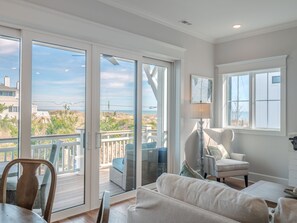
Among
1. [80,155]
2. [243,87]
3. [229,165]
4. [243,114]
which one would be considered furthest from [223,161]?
[80,155]

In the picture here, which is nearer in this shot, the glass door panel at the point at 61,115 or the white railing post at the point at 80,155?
the glass door panel at the point at 61,115

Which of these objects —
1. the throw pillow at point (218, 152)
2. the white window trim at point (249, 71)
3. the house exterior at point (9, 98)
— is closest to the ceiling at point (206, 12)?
the white window trim at point (249, 71)

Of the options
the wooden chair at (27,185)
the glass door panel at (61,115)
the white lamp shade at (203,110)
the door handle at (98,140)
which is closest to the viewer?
the wooden chair at (27,185)

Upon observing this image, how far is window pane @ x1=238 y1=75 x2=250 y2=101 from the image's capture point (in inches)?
189

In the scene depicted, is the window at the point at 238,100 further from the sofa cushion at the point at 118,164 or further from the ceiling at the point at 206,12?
the sofa cushion at the point at 118,164

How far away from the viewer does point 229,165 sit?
4023 millimetres

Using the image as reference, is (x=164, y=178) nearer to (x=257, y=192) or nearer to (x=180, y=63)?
(x=257, y=192)

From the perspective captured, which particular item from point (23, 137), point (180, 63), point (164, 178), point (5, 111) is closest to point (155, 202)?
point (164, 178)

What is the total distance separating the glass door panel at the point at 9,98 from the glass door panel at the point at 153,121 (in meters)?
1.88

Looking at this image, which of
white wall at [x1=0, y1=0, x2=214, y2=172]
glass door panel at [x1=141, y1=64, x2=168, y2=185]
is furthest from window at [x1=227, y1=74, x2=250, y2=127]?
glass door panel at [x1=141, y1=64, x2=168, y2=185]

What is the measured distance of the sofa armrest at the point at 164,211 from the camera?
1322mm

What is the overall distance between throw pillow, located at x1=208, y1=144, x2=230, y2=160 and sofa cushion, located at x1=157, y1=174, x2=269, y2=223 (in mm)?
2793

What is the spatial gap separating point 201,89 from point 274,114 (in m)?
1.42

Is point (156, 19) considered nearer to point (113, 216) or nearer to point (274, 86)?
point (274, 86)
